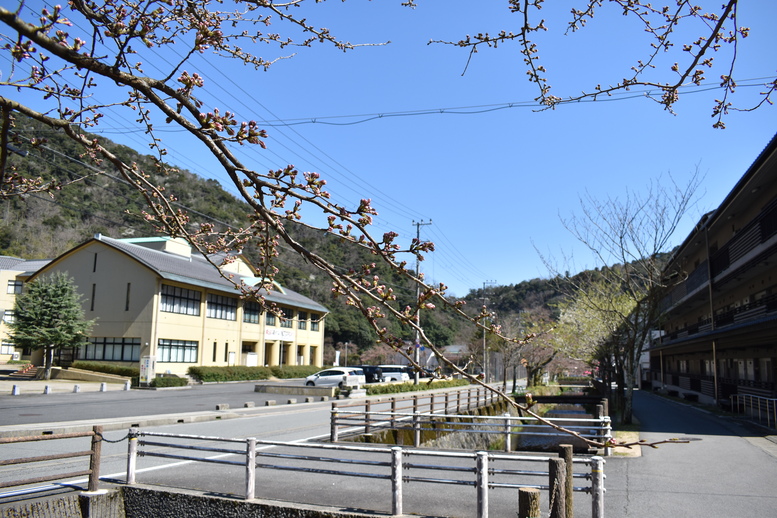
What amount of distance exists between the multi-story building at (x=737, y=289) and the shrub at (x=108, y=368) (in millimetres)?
31419

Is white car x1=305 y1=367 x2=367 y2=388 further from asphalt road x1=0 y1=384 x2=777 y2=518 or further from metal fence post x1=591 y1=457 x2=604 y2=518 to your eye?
metal fence post x1=591 y1=457 x2=604 y2=518

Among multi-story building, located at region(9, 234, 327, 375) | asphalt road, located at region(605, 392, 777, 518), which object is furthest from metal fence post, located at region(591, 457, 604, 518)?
multi-story building, located at region(9, 234, 327, 375)

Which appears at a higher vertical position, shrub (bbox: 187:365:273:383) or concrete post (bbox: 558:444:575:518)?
concrete post (bbox: 558:444:575:518)

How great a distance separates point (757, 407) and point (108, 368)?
121ft

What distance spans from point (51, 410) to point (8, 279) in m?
36.8

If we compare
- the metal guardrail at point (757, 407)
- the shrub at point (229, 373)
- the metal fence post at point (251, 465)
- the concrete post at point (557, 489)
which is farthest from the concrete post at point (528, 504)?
the shrub at point (229, 373)

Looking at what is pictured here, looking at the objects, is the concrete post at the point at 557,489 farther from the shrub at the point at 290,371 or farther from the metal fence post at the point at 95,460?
the shrub at the point at 290,371

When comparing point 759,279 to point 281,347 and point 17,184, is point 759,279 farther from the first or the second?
point 281,347

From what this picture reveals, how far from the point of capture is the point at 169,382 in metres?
35.4

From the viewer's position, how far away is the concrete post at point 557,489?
18.2 feet

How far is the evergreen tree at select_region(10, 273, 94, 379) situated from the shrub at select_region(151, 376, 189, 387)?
7193mm

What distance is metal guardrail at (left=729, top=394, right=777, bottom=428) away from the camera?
69.1 feet

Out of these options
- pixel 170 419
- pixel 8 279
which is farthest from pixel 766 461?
pixel 8 279

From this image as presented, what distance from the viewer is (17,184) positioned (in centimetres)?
595
